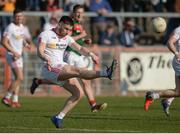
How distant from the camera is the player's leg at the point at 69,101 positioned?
1661cm

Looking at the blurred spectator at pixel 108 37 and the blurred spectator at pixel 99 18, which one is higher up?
the blurred spectator at pixel 99 18

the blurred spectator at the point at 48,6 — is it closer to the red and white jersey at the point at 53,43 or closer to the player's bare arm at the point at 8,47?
the player's bare arm at the point at 8,47

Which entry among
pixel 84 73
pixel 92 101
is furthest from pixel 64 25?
pixel 92 101

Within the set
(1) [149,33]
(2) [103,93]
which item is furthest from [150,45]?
(2) [103,93]

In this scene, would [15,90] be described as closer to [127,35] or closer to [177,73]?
[177,73]

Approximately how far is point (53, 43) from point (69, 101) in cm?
139

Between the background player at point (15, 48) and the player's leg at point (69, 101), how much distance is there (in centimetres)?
608

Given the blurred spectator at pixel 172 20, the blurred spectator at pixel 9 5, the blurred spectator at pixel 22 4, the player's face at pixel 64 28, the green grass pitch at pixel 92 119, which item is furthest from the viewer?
the blurred spectator at pixel 172 20

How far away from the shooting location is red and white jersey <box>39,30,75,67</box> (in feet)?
57.0

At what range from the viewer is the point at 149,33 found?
106ft

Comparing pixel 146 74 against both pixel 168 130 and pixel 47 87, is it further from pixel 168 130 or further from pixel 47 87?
pixel 168 130

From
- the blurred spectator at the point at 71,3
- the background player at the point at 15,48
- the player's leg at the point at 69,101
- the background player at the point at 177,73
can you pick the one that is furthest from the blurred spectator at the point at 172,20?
the player's leg at the point at 69,101

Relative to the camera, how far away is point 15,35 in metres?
23.5

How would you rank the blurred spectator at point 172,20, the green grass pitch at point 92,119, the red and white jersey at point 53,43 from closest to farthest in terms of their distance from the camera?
the green grass pitch at point 92,119, the red and white jersey at point 53,43, the blurred spectator at point 172,20
